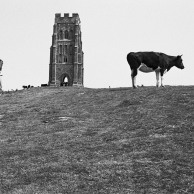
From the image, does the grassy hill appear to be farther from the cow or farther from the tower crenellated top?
the tower crenellated top

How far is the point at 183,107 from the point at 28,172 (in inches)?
554

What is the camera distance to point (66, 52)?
13300 centimetres

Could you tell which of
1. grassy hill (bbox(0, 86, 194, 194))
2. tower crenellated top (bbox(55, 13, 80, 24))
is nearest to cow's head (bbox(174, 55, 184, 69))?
grassy hill (bbox(0, 86, 194, 194))

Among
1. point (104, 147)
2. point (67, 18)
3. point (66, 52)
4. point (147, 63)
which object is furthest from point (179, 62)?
point (67, 18)

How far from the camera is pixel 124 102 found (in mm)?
29281

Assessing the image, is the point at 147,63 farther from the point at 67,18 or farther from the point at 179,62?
the point at 67,18

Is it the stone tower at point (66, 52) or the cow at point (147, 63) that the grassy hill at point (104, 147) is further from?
the stone tower at point (66, 52)

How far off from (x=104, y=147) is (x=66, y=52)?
117 metres

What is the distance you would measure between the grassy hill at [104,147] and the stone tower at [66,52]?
319 ft

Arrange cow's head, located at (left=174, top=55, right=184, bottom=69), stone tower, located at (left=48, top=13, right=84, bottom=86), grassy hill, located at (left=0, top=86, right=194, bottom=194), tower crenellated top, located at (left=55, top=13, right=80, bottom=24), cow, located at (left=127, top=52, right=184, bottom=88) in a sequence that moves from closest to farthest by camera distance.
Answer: grassy hill, located at (left=0, top=86, right=194, bottom=194) < cow, located at (left=127, top=52, right=184, bottom=88) < cow's head, located at (left=174, top=55, right=184, bottom=69) < stone tower, located at (left=48, top=13, right=84, bottom=86) < tower crenellated top, located at (left=55, top=13, right=80, bottom=24)

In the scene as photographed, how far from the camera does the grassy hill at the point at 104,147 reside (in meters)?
13.6

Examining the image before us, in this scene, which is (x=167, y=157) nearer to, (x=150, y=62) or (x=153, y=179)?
(x=153, y=179)

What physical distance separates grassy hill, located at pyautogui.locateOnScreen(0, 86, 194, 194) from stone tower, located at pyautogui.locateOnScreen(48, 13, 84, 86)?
97186 mm

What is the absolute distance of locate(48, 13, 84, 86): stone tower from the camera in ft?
422
